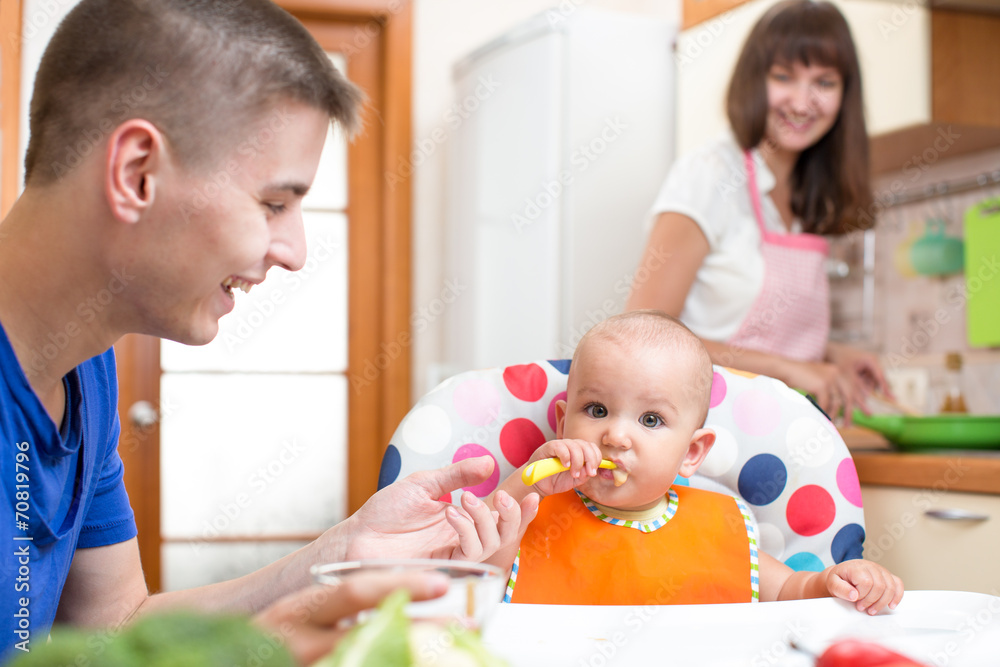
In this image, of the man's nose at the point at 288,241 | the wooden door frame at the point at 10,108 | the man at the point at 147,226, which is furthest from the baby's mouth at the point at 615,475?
the wooden door frame at the point at 10,108

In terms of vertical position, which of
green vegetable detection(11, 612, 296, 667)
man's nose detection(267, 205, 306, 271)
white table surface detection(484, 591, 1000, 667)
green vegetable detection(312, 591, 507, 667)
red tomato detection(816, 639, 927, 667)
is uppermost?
man's nose detection(267, 205, 306, 271)

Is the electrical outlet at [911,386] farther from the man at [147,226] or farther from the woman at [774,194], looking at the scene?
the man at [147,226]

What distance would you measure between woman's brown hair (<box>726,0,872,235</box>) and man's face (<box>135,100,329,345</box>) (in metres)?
1.14

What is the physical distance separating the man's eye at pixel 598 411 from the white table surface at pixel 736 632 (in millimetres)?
359

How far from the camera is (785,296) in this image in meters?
1.73

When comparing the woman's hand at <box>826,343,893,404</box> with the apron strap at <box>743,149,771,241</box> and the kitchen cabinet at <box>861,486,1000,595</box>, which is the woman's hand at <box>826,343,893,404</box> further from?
the apron strap at <box>743,149,771,241</box>

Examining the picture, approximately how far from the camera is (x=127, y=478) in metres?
2.90

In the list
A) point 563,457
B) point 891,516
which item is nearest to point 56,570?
point 563,457

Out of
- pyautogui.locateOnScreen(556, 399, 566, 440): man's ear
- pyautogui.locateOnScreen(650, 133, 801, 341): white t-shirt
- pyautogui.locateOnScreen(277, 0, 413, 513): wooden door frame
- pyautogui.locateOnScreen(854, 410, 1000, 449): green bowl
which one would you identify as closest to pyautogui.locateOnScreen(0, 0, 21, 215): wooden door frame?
pyautogui.locateOnScreen(277, 0, 413, 513): wooden door frame

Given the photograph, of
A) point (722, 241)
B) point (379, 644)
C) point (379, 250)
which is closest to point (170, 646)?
point (379, 644)

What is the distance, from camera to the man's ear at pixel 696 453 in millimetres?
1102

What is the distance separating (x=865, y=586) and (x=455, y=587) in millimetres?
587

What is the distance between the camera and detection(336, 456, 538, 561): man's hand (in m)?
0.80

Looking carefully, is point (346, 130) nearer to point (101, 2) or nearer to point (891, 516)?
point (101, 2)
